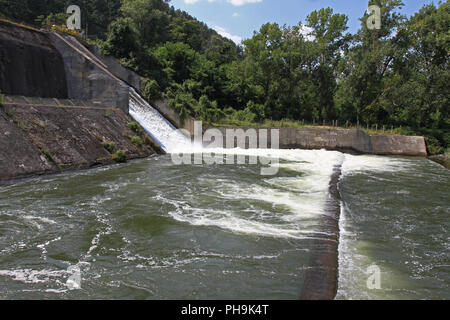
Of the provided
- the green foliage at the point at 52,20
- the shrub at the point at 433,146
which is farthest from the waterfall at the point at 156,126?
the shrub at the point at 433,146

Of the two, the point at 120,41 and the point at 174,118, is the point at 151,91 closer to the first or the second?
the point at 174,118

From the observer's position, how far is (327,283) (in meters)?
4.70

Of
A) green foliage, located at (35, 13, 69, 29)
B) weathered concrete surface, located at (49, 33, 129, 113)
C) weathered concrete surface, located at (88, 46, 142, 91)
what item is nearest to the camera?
weathered concrete surface, located at (49, 33, 129, 113)

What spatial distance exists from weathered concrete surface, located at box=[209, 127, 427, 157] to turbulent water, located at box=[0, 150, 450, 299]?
12560 millimetres

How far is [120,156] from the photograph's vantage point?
1556cm

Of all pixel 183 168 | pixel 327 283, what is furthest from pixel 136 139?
pixel 327 283

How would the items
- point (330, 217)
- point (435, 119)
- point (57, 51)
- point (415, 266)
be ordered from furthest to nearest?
1. point (435, 119)
2. point (57, 51)
3. point (330, 217)
4. point (415, 266)

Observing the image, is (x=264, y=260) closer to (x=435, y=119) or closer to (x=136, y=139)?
(x=136, y=139)

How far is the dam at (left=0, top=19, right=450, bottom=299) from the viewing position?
15.9 feet

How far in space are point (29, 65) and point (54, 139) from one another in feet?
29.6

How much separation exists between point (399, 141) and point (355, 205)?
18.0 metres

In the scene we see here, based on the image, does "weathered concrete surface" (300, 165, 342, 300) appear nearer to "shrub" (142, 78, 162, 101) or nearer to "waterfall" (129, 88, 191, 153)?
"waterfall" (129, 88, 191, 153)

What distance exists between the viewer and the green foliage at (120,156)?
604 inches

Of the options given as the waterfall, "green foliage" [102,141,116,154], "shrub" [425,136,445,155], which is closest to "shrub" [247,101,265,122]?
the waterfall
